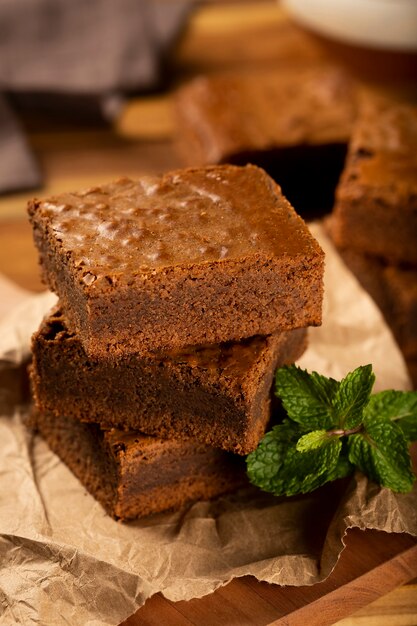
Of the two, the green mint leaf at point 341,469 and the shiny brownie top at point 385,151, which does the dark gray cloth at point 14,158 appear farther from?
the green mint leaf at point 341,469

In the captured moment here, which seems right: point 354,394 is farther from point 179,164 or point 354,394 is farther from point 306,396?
point 179,164

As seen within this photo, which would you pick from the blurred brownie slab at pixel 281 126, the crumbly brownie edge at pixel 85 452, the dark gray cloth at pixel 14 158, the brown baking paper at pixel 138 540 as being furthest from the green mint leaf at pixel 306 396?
the dark gray cloth at pixel 14 158

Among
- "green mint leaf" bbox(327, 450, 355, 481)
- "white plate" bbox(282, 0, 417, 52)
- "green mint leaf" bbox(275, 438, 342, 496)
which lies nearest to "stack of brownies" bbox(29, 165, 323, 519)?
"green mint leaf" bbox(275, 438, 342, 496)

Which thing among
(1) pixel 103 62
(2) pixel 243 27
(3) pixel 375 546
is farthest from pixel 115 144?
(3) pixel 375 546

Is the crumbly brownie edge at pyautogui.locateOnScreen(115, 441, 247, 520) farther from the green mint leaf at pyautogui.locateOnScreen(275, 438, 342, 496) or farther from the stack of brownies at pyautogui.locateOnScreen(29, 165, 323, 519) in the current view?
the green mint leaf at pyautogui.locateOnScreen(275, 438, 342, 496)

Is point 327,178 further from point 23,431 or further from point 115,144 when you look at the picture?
point 23,431

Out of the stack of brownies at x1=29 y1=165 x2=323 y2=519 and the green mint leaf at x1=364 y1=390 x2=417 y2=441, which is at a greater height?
the stack of brownies at x1=29 y1=165 x2=323 y2=519
